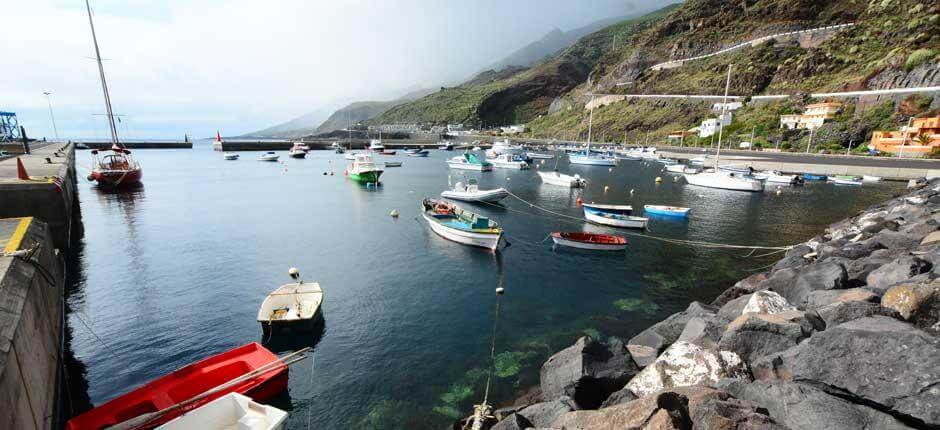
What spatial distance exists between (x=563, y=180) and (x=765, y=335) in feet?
183

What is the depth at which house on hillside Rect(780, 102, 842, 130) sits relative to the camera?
9688 cm

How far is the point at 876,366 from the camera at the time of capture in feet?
25.2

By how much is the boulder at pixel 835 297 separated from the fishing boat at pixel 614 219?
76.3ft

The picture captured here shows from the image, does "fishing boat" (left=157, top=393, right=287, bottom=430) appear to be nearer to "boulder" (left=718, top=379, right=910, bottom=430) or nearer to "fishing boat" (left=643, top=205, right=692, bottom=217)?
"boulder" (left=718, top=379, right=910, bottom=430)

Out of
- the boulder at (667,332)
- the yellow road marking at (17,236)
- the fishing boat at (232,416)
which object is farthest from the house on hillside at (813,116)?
the yellow road marking at (17,236)

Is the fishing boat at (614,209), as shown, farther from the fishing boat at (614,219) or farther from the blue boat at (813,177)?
the blue boat at (813,177)

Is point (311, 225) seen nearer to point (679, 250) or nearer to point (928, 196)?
point (679, 250)

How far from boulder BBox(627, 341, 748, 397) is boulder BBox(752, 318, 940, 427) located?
79 centimetres

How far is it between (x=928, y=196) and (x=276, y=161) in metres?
125

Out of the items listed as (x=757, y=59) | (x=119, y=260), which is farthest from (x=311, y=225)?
(x=757, y=59)

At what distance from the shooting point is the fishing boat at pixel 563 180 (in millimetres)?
64500

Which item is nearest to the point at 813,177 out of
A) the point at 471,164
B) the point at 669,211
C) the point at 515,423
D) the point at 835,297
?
the point at 669,211

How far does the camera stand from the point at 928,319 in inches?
374

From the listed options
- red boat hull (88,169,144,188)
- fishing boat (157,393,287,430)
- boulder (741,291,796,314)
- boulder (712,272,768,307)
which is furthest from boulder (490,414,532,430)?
red boat hull (88,169,144,188)
